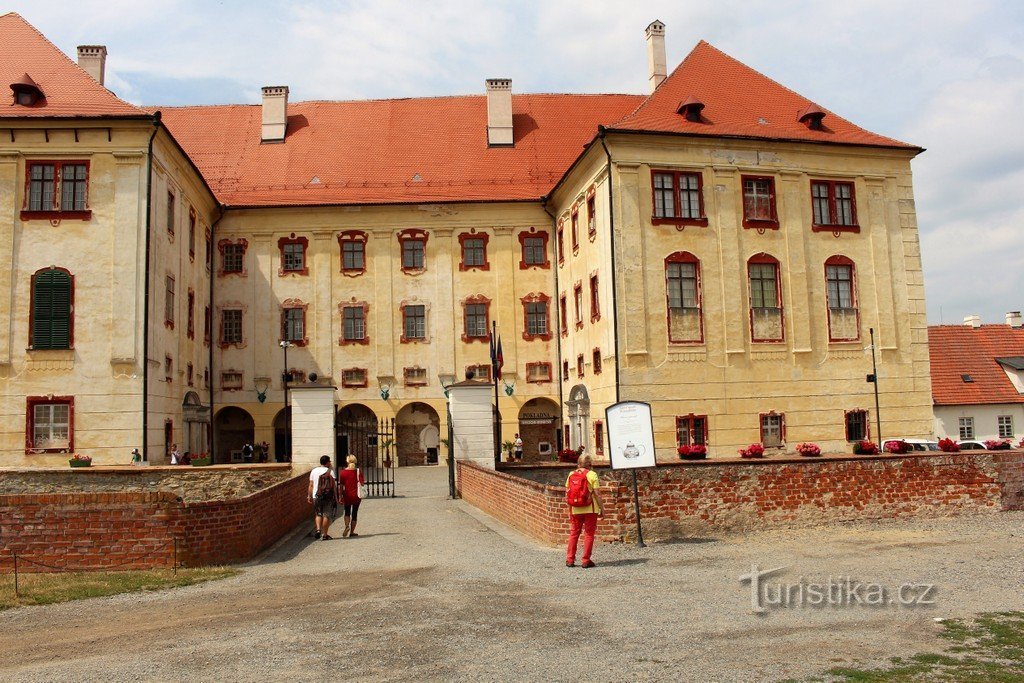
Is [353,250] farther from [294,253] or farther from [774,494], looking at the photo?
[774,494]

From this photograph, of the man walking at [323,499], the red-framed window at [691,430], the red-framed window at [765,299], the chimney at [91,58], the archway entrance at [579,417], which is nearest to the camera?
the man walking at [323,499]

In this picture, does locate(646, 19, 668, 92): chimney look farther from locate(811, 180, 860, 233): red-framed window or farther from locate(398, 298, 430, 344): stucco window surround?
locate(398, 298, 430, 344): stucco window surround

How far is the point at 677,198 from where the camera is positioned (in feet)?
95.9

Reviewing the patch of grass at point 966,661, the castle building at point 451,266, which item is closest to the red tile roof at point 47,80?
the castle building at point 451,266

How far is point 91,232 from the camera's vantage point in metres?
27.2

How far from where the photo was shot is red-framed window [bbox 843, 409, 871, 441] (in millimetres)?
29594

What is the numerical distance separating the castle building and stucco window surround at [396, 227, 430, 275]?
8cm

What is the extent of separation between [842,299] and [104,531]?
83.2 ft

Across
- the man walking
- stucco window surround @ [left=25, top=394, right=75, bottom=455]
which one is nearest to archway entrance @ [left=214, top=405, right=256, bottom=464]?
stucco window surround @ [left=25, top=394, right=75, bottom=455]

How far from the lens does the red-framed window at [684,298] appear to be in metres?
28.6

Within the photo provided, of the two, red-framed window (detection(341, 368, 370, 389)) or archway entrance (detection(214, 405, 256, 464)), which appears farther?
archway entrance (detection(214, 405, 256, 464))

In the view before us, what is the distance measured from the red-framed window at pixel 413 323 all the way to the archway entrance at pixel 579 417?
273 inches

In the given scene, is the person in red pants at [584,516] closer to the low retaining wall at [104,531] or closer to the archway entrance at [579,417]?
the low retaining wall at [104,531]

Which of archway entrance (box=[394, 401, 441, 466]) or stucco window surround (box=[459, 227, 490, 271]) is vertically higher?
stucco window surround (box=[459, 227, 490, 271])
